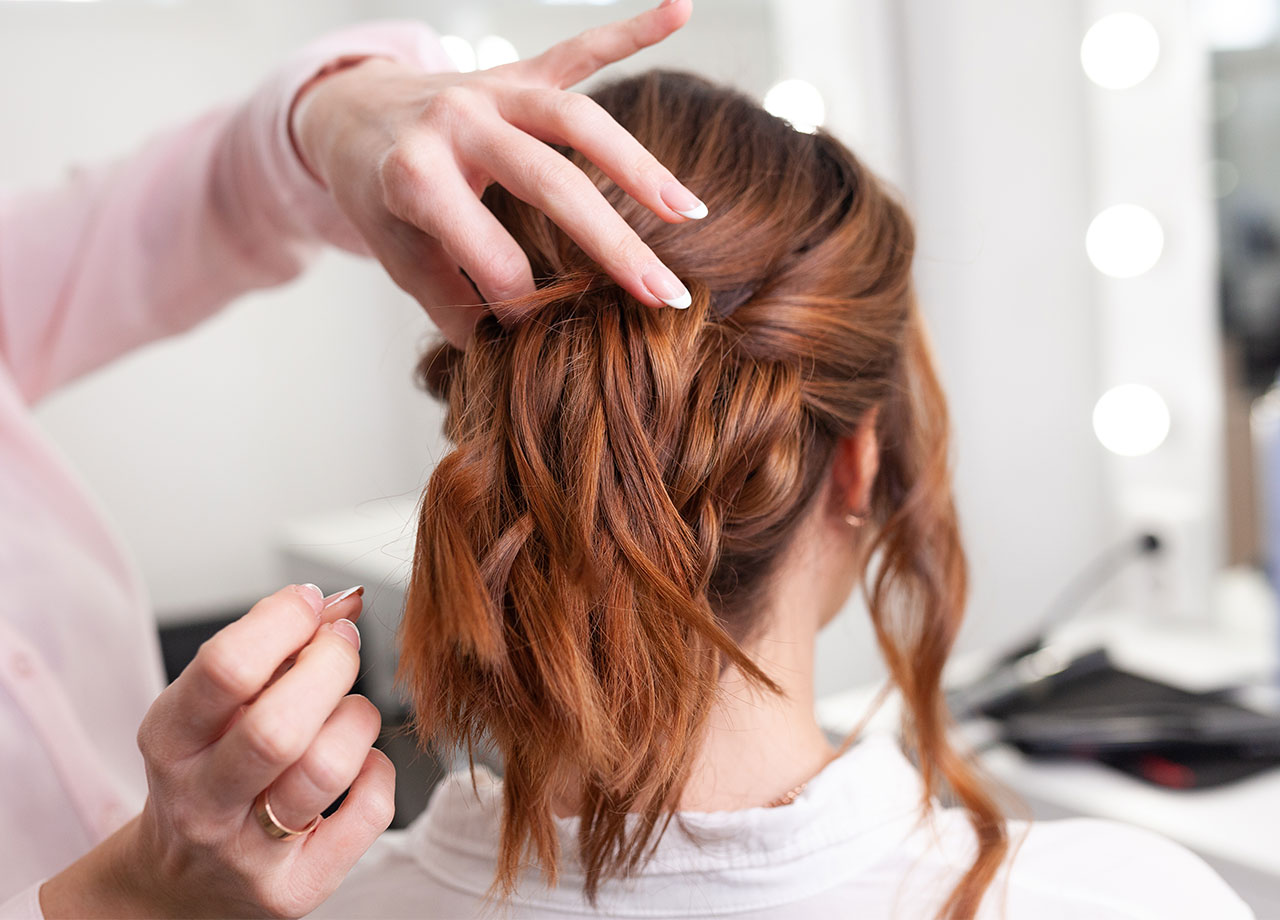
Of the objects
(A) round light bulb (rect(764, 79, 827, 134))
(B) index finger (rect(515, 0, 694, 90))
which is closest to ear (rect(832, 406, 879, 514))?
(B) index finger (rect(515, 0, 694, 90))

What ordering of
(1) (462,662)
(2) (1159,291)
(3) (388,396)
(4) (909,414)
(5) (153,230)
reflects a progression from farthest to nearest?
(3) (388,396) < (2) (1159,291) < (5) (153,230) < (4) (909,414) < (1) (462,662)

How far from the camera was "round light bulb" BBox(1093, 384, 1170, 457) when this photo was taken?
5.03 feet

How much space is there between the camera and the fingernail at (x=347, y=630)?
465 millimetres

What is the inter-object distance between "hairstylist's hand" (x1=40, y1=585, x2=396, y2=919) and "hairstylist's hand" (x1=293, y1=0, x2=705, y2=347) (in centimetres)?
22

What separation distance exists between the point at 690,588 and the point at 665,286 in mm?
160

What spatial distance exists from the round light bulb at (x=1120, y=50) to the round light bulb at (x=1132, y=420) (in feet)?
1.42

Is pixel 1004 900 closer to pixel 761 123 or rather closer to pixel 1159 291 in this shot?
pixel 761 123

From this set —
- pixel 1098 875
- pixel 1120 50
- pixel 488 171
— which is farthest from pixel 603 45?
pixel 1120 50

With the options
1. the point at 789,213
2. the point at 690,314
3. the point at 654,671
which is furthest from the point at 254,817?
the point at 789,213

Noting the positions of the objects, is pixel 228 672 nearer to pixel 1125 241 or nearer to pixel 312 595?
pixel 312 595

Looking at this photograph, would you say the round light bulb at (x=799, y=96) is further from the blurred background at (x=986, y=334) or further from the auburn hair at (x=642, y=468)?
the auburn hair at (x=642, y=468)

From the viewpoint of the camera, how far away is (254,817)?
438 millimetres

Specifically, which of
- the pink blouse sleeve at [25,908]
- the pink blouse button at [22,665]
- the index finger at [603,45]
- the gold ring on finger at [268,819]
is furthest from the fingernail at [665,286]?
the pink blouse button at [22,665]

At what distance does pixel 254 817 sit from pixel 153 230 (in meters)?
0.71
